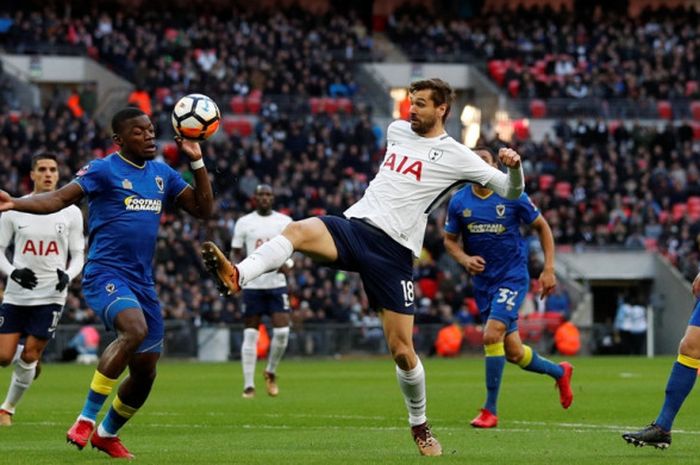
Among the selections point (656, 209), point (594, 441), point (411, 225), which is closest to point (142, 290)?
point (411, 225)

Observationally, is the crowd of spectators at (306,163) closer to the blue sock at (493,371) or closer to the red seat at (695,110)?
the red seat at (695,110)

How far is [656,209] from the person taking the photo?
45.9m

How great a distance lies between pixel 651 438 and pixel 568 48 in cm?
4521

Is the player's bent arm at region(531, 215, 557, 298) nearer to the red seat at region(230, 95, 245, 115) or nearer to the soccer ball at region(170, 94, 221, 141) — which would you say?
the soccer ball at region(170, 94, 221, 141)

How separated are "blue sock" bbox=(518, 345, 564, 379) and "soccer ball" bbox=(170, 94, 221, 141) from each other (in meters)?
5.40

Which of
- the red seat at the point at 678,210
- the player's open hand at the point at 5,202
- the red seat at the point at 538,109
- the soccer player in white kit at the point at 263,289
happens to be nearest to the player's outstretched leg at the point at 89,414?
the player's open hand at the point at 5,202

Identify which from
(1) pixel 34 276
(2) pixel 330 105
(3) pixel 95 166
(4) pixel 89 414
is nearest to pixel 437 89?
(3) pixel 95 166

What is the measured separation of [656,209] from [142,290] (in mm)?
36030

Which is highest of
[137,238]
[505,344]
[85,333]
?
[137,238]

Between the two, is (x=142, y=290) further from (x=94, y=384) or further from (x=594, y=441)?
(x=594, y=441)

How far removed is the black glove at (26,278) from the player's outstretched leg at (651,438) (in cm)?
590

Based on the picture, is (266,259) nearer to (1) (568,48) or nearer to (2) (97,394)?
(2) (97,394)

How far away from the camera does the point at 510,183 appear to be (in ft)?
37.3

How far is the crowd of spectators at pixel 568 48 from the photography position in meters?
52.9
